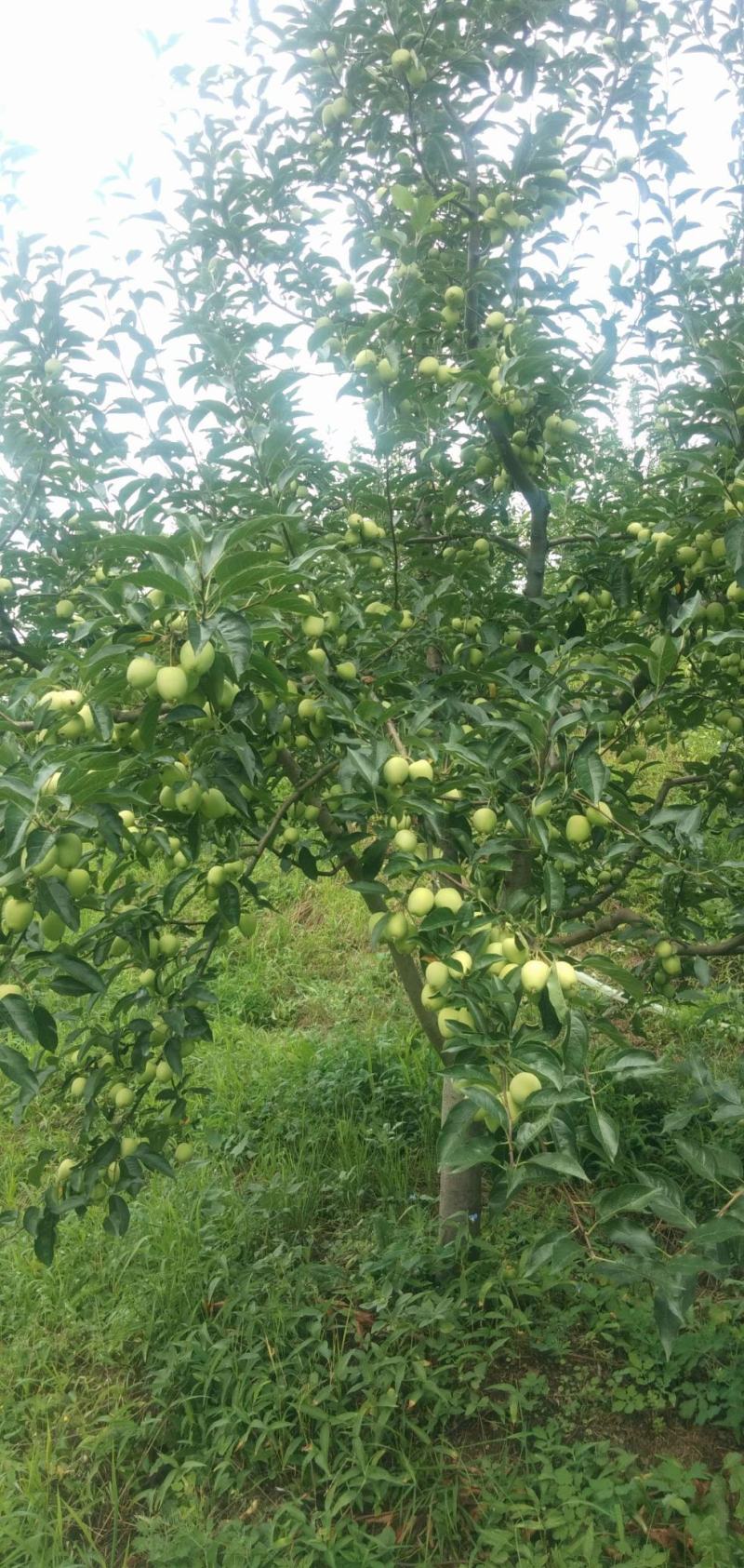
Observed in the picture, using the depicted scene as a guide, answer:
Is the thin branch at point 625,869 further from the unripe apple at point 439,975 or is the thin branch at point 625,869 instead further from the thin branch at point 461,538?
the unripe apple at point 439,975

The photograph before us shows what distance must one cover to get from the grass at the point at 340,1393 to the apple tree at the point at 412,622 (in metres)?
0.24

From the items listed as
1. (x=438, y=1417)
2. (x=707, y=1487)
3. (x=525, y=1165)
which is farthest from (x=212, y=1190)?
(x=525, y=1165)

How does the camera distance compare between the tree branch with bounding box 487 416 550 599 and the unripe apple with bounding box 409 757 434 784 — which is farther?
the tree branch with bounding box 487 416 550 599

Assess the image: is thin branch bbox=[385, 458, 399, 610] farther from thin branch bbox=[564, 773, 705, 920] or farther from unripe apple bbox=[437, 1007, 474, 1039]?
unripe apple bbox=[437, 1007, 474, 1039]

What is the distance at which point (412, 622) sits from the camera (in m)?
1.90

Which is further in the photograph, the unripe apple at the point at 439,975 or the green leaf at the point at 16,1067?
the unripe apple at the point at 439,975

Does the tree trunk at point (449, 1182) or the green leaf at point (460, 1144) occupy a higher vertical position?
the green leaf at point (460, 1144)

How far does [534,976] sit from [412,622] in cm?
98

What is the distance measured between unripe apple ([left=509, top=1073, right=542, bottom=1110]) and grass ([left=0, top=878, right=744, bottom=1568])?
0.97 metres

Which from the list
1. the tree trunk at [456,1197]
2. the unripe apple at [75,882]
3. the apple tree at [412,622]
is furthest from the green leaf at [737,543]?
the tree trunk at [456,1197]

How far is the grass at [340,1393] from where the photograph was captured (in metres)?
1.65

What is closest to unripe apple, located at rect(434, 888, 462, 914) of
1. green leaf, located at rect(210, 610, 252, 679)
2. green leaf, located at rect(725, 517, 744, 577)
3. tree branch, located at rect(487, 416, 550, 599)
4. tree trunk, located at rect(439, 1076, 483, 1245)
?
green leaf, located at rect(210, 610, 252, 679)

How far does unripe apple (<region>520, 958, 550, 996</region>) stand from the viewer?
3.55ft

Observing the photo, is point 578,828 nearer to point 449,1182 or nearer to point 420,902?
point 420,902
